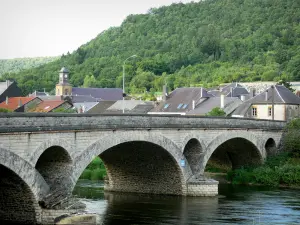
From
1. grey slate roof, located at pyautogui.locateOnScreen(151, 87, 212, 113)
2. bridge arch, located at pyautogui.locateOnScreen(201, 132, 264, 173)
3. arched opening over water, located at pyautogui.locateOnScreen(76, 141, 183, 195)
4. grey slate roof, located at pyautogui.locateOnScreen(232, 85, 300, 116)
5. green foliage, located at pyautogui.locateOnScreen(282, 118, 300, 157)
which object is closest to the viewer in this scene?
arched opening over water, located at pyautogui.locateOnScreen(76, 141, 183, 195)

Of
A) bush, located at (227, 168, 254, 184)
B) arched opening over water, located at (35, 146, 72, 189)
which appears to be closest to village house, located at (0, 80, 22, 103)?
bush, located at (227, 168, 254, 184)

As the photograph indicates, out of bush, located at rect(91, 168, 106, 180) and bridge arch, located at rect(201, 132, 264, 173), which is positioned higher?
bridge arch, located at rect(201, 132, 264, 173)

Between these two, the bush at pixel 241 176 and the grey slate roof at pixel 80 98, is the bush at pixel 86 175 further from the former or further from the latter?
the grey slate roof at pixel 80 98

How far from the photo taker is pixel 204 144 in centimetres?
4981

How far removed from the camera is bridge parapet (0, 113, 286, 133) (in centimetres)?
3192

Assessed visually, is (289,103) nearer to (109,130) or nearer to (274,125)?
(274,125)

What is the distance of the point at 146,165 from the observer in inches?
1897

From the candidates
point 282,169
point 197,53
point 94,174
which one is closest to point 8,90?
point 94,174

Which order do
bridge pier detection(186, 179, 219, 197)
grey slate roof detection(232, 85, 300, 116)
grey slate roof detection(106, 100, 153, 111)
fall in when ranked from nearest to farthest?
1. bridge pier detection(186, 179, 219, 197)
2. grey slate roof detection(232, 85, 300, 116)
3. grey slate roof detection(106, 100, 153, 111)

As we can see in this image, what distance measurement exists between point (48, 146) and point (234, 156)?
30417 millimetres

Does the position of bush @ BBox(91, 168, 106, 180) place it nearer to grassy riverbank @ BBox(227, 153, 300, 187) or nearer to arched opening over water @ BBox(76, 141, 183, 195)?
arched opening over water @ BBox(76, 141, 183, 195)

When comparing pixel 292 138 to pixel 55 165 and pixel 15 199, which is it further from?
pixel 15 199

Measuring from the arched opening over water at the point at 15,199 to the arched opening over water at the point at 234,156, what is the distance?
26206mm

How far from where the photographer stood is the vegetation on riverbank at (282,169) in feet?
Result: 178
